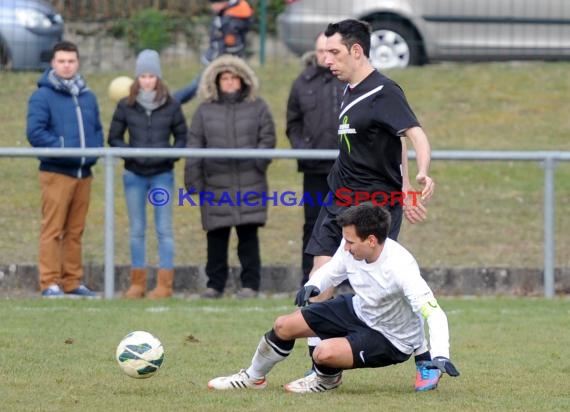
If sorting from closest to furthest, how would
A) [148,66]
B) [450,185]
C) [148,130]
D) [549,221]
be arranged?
[148,66]
[148,130]
[549,221]
[450,185]

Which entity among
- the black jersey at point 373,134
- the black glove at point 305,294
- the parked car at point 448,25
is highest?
the parked car at point 448,25

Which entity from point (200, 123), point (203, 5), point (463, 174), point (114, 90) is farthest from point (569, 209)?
point (203, 5)

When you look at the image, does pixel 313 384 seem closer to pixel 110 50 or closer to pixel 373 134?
pixel 373 134

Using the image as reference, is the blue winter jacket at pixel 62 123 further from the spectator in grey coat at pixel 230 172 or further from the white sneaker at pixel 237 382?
the white sneaker at pixel 237 382

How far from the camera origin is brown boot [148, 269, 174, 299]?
12633 mm

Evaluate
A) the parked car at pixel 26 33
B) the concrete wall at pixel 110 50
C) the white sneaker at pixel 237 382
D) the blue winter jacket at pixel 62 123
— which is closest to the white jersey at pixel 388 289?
the white sneaker at pixel 237 382

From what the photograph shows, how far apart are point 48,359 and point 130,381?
101cm

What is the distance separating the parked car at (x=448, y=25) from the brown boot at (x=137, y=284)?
20.8 feet

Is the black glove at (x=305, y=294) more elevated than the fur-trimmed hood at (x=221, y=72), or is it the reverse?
the fur-trimmed hood at (x=221, y=72)

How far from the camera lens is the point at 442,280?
1328 centimetres

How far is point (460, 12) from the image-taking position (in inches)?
712

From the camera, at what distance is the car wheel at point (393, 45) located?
18125mm

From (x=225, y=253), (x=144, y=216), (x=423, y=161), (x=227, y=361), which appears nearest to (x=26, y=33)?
(x=144, y=216)

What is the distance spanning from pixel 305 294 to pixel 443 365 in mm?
865
